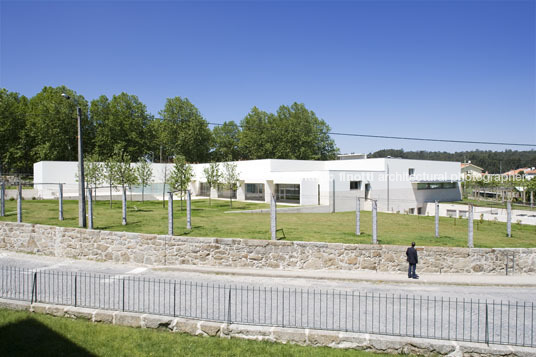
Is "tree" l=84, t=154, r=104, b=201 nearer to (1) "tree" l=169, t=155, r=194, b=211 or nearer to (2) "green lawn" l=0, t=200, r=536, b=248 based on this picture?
(1) "tree" l=169, t=155, r=194, b=211

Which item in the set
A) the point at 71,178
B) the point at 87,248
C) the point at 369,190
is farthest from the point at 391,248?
the point at 71,178

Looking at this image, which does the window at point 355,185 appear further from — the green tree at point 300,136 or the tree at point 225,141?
the tree at point 225,141

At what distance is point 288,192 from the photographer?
3841cm

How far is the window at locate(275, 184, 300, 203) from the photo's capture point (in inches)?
1471

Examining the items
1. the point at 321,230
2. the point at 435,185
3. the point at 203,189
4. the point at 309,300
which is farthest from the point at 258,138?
the point at 309,300

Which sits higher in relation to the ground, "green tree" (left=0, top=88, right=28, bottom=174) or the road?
"green tree" (left=0, top=88, right=28, bottom=174)

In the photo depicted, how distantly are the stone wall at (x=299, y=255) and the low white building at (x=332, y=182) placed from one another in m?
17.8

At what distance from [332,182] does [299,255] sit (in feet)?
66.5

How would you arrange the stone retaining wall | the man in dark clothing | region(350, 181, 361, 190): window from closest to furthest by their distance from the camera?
the stone retaining wall, the man in dark clothing, region(350, 181, 361, 190): window

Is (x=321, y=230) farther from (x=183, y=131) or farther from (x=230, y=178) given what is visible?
(x=183, y=131)

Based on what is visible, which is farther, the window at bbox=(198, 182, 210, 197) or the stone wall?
the window at bbox=(198, 182, 210, 197)

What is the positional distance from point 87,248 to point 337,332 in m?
13.0

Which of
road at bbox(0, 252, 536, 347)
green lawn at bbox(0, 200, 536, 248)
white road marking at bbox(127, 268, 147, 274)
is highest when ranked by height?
green lawn at bbox(0, 200, 536, 248)

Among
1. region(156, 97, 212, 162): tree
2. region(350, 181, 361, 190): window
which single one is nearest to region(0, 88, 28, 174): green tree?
region(156, 97, 212, 162): tree
